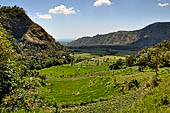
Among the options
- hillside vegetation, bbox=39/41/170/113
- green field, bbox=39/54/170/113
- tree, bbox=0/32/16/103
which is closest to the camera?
tree, bbox=0/32/16/103

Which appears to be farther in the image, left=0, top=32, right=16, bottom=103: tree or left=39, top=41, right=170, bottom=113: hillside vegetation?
left=39, top=41, right=170, bottom=113: hillside vegetation

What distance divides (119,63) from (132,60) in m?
10.9

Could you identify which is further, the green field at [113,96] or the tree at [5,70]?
the green field at [113,96]

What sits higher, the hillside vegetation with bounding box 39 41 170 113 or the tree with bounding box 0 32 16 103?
the tree with bounding box 0 32 16 103

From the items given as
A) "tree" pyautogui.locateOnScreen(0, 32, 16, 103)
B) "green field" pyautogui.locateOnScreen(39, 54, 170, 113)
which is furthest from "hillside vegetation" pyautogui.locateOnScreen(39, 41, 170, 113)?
"tree" pyautogui.locateOnScreen(0, 32, 16, 103)

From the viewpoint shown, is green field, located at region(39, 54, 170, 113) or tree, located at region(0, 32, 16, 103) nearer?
Answer: tree, located at region(0, 32, 16, 103)

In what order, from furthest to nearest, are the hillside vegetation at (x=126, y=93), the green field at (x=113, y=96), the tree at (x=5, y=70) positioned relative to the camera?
the green field at (x=113, y=96) < the hillside vegetation at (x=126, y=93) < the tree at (x=5, y=70)

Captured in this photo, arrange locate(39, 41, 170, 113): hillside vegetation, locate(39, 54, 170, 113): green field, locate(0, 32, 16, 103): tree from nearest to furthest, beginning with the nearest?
locate(0, 32, 16, 103): tree, locate(39, 41, 170, 113): hillside vegetation, locate(39, 54, 170, 113): green field

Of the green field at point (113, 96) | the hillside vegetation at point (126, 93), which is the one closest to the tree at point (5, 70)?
the hillside vegetation at point (126, 93)

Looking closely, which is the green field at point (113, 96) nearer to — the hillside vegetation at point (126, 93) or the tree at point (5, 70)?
the hillside vegetation at point (126, 93)

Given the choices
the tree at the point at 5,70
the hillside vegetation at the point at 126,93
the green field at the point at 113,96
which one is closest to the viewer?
the tree at the point at 5,70

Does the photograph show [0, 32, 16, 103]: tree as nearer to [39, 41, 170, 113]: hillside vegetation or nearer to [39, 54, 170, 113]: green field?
[39, 41, 170, 113]: hillside vegetation

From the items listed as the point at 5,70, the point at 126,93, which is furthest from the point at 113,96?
the point at 5,70

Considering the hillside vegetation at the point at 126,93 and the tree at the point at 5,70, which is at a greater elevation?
the tree at the point at 5,70
